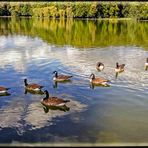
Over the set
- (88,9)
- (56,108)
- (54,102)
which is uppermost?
(88,9)

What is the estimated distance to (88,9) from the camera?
8181 centimetres

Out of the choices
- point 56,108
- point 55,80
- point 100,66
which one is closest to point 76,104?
point 56,108

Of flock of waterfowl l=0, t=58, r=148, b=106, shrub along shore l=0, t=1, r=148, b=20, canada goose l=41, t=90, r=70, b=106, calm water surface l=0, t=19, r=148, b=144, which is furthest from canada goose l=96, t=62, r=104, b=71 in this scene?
shrub along shore l=0, t=1, r=148, b=20

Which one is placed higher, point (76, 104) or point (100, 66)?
point (100, 66)

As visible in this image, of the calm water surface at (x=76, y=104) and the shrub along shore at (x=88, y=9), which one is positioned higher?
the shrub along shore at (x=88, y=9)

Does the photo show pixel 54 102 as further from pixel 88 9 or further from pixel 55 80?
pixel 88 9

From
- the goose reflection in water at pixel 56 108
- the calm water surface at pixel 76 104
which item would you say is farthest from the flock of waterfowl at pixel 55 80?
the calm water surface at pixel 76 104

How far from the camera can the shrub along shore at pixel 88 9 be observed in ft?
258

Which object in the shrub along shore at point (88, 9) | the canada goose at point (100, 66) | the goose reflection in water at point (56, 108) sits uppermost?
the shrub along shore at point (88, 9)

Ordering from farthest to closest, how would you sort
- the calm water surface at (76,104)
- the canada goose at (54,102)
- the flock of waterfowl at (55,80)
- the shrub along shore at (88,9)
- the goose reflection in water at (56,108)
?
1. the shrub along shore at (88,9)
2. the flock of waterfowl at (55,80)
3. the canada goose at (54,102)
4. the goose reflection in water at (56,108)
5. the calm water surface at (76,104)

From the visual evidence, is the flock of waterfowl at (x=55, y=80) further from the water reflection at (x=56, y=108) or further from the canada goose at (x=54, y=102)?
the water reflection at (x=56, y=108)

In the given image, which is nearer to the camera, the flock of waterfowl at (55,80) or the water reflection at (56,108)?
the water reflection at (56,108)

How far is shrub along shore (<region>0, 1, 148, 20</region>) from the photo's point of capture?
78.6 m

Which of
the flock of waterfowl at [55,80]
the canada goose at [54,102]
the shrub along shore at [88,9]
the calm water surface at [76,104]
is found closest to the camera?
the calm water surface at [76,104]
